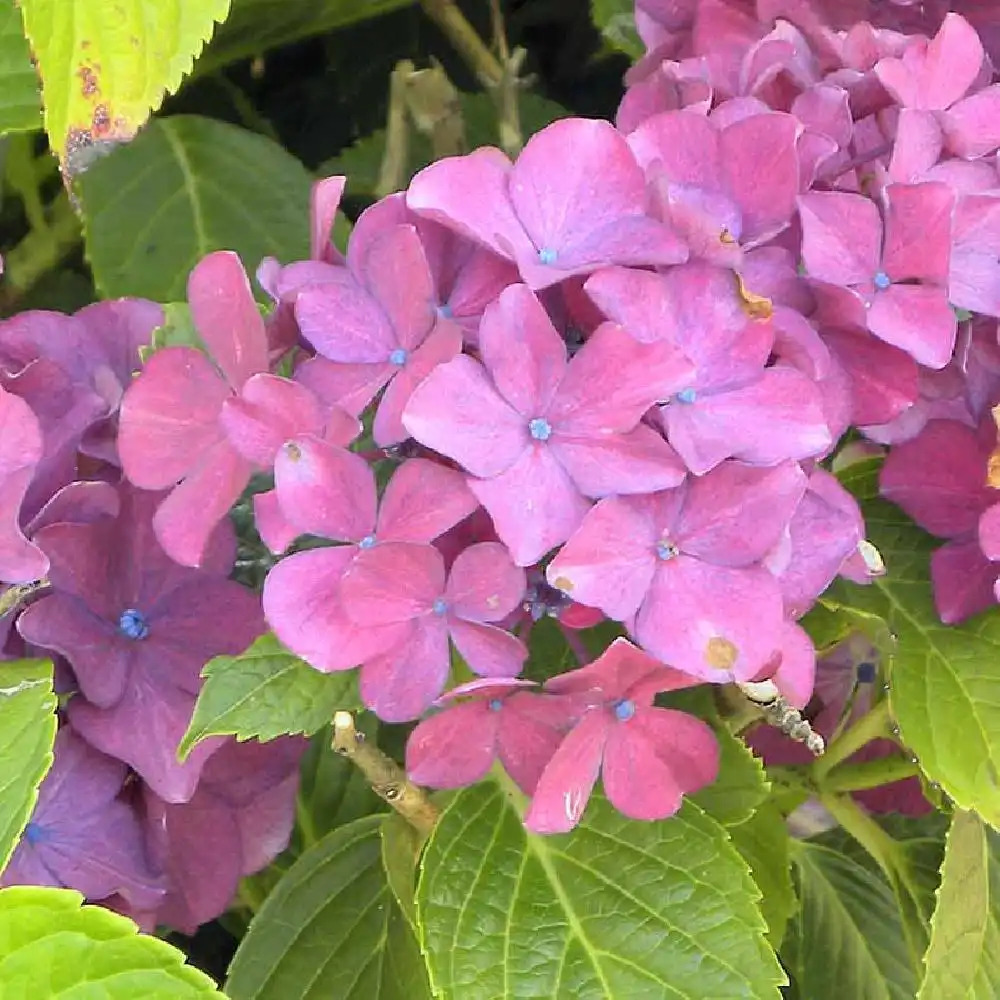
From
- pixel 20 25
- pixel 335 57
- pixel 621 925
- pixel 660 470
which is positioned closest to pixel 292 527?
pixel 660 470

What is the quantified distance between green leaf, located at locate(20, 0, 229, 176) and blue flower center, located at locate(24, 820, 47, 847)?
0.26 meters

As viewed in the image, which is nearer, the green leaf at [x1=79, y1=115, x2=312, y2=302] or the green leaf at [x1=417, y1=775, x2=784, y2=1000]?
→ the green leaf at [x1=417, y1=775, x2=784, y2=1000]

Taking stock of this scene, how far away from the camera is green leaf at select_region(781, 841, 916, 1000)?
0.75 metres

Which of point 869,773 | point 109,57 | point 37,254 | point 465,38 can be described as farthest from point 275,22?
point 869,773

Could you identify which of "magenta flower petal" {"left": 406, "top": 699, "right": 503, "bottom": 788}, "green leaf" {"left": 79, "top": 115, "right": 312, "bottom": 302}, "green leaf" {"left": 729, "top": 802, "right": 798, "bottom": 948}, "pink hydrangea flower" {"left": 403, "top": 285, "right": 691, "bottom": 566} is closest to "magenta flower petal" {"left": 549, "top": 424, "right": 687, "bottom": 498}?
"pink hydrangea flower" {"left": 403, "top": 285, "right": 691, "bottom": 566}

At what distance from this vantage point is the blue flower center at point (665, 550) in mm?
421

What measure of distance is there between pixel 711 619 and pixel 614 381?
0.08m

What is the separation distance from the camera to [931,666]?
1.77 feet

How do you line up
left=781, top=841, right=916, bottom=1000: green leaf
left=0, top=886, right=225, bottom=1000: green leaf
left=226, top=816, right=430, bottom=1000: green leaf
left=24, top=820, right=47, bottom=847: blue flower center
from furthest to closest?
left=781, top=841, right=916, bottom=1000: green leaf
left=226, top=816, right=430, bottom=1000: green leaf
left=24, top=820, right=47, bottom=847: blue flower center
left=0, top=886, right=225, bottom=1000: green leaf

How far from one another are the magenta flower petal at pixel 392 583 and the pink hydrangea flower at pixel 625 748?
0.06m

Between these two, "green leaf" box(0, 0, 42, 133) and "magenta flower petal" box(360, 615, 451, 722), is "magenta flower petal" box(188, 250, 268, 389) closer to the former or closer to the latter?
"magenta flower petal" box(360, 615, 451, 722)

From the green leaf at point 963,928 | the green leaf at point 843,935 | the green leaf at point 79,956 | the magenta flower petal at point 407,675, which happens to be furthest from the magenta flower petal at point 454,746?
the green leaf at point 843,935

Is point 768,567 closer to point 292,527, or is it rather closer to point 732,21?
point 292,527

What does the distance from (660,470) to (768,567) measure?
54mm
